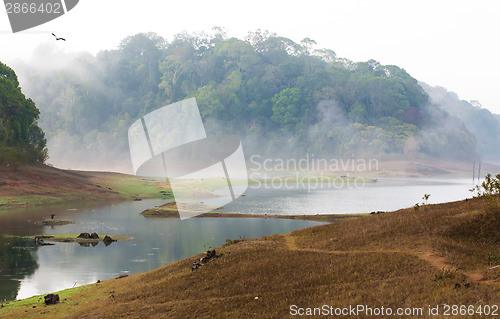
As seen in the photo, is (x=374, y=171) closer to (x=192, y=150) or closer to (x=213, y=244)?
(x=192, y=150)

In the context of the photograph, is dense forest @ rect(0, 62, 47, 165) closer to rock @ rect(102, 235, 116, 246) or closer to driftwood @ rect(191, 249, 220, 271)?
rock @ rect(102, 235, 116, 246)

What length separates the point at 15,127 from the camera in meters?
101

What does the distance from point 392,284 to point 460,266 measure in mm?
3280

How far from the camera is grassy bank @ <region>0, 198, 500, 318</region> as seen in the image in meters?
18.7

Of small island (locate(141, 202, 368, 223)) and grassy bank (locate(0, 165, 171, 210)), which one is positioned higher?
grassy bank (locate(0, 165, 171, 210))

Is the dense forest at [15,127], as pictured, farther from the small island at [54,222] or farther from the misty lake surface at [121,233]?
the small island at [54,222]

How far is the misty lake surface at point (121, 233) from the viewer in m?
36.6

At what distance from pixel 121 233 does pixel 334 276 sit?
41064 mm

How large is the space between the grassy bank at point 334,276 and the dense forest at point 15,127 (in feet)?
249

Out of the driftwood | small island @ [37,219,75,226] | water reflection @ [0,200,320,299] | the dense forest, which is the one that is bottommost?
water reflection @ [0,200,320,299]

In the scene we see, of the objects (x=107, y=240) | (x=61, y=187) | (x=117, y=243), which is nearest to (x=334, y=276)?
(x=117, y=243)

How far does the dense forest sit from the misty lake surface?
20.3 meters

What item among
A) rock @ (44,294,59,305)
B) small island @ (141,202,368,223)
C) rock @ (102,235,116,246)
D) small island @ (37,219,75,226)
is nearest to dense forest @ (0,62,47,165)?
small island @ (141,202,368,223)

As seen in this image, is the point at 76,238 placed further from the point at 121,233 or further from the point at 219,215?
the point at 219,215
